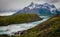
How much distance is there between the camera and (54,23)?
4.57 meters

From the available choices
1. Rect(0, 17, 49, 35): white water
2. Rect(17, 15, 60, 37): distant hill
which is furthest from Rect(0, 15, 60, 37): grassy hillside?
Rect(0, 17, 49, 35): white water

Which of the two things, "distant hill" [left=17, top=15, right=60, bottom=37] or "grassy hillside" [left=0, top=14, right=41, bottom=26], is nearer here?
"distant hill" [left=17, top=15, right=60, bottom=37]

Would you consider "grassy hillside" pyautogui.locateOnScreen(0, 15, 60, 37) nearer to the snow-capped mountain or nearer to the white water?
the white water

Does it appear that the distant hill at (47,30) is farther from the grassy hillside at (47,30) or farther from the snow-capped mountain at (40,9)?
the snow-capped mountain at (40,9)

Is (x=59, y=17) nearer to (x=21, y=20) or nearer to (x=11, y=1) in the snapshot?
(x=21, y=20)

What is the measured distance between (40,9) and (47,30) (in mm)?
674

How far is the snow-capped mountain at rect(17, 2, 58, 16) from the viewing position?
15.4 feet

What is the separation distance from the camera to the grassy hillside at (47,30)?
4461 millimetres

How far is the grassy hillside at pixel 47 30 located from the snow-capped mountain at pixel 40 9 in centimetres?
22

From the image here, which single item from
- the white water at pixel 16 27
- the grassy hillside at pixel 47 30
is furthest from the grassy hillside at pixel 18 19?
the grassy hillside at pixel 47 30

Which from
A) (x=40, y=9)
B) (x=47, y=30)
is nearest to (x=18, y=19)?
(x=40, y=9)

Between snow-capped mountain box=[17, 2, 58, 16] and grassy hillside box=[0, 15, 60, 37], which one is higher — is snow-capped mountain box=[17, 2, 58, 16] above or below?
above

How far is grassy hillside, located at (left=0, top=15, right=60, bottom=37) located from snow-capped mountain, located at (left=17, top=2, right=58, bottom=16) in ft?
0.73

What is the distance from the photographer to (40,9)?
186 inches
